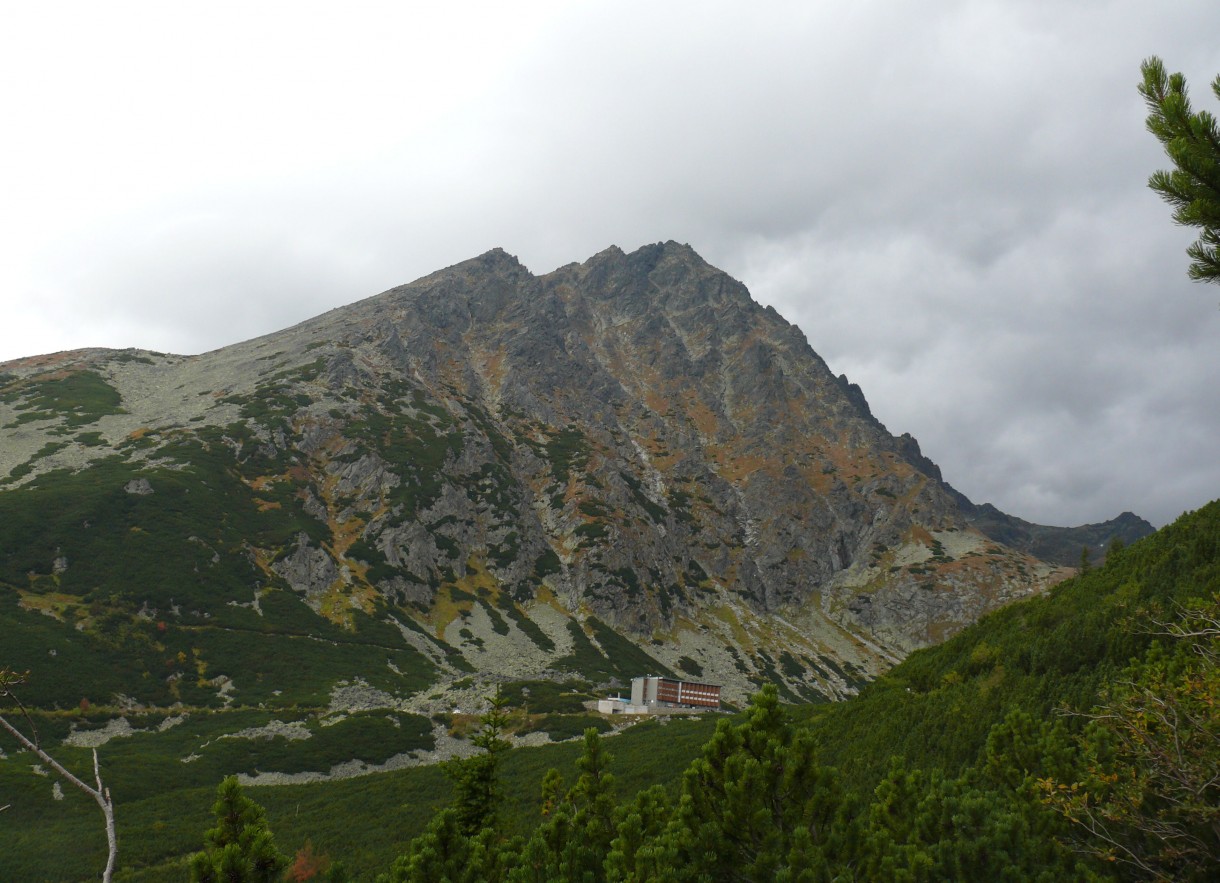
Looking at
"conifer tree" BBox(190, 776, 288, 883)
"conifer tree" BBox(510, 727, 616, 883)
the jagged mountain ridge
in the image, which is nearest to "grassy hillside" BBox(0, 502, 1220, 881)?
"conifer tree" BBox(510, 727, 616, 883)

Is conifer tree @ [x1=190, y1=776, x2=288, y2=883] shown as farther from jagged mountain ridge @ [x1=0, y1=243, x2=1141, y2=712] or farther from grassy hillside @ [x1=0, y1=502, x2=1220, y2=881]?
jagged mountain ridge @ [x1=0, y1=243, x2=1141, y2=712]

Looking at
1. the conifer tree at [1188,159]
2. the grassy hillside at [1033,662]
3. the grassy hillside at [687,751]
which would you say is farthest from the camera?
the grassy hillside at [1033,662]

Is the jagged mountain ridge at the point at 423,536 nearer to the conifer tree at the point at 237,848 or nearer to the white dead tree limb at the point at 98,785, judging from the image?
the conifer tree at the point at 237,848

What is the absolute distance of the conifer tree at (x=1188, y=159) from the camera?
8.09 metres

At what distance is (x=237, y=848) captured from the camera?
8.82 m

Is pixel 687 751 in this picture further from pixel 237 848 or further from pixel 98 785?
pixel 98 785

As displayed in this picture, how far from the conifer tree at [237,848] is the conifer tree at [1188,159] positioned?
14.2 metres

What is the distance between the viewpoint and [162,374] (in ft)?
569

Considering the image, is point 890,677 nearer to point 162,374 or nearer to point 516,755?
point 516,755

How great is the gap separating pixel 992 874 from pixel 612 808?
23.4ft

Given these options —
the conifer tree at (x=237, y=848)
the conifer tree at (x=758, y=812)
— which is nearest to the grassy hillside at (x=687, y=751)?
the conifer tree at (x=758, y=812)

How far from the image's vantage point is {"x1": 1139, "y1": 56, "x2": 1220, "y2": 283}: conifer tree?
26.6 ft

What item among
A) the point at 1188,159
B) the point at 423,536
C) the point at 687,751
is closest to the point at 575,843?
the point at 1188,159

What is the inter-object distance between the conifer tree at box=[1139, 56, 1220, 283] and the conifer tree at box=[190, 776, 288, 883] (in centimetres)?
1418
